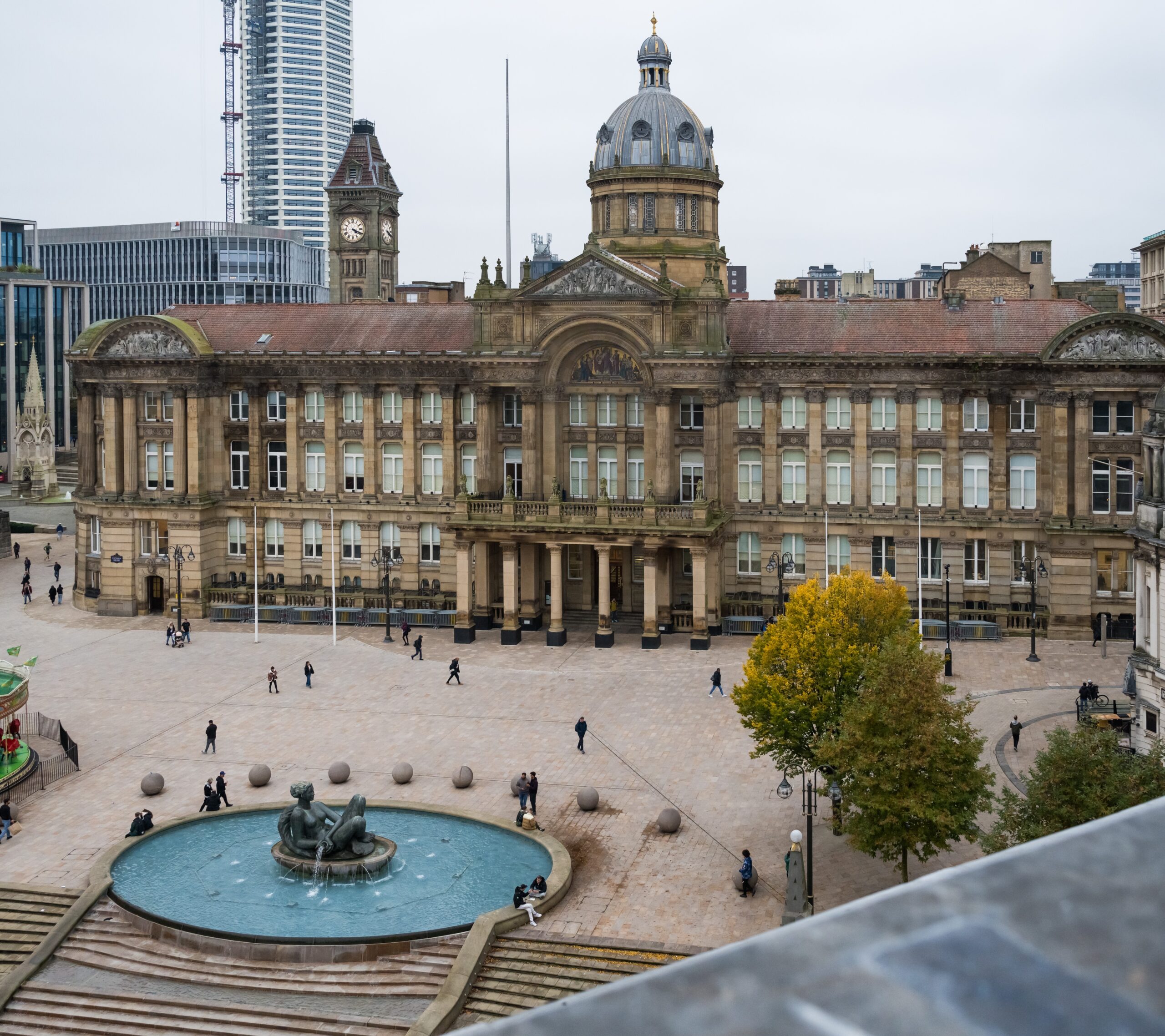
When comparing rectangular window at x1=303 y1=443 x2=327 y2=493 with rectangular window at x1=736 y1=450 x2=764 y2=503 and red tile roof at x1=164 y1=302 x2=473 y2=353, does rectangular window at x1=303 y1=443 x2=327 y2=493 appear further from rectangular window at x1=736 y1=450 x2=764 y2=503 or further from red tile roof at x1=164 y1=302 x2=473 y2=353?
rectangular window at x1=736 y1=450 x2=764 y2=503

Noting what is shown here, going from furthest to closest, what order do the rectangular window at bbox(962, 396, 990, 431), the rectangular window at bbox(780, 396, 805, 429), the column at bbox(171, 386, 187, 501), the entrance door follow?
the entrance door → the column at bbox(171, 386, 187, 501) → the rectangular window at bbox(780, 396, 805, 429) → the rectangular window at bbox(962, 396, 990, 431)

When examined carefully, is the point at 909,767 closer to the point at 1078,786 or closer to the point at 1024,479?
the point at 1078,786

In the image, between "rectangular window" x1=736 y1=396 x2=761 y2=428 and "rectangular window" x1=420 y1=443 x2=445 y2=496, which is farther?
"rectangular window" x1=420 y1=443 x2=445 y2=496

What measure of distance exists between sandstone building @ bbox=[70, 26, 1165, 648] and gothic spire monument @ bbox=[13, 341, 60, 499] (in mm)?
73722

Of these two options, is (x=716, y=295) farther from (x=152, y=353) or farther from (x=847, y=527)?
(x=152, y=353)

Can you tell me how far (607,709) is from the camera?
59375mm

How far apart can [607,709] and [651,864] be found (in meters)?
18.5

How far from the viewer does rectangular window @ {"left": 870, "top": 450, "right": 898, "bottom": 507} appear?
75438 mm

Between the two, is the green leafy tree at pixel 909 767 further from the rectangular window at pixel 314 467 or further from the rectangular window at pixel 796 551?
the rectangular window at pixel 314 467

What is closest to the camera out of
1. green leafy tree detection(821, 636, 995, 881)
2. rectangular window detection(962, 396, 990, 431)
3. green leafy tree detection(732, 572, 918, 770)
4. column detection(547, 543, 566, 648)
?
green leafy tree detection(821, 636, 995, 881)

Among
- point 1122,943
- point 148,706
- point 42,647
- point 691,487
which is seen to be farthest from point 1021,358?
point 1122,943

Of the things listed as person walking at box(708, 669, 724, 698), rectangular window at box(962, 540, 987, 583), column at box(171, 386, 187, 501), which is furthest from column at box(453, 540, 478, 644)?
rectangular window at box(962, 540, 987, 583)

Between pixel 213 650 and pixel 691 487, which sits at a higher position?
pixel 691 487

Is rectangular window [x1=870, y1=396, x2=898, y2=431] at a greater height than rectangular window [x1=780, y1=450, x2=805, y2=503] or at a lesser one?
greater
